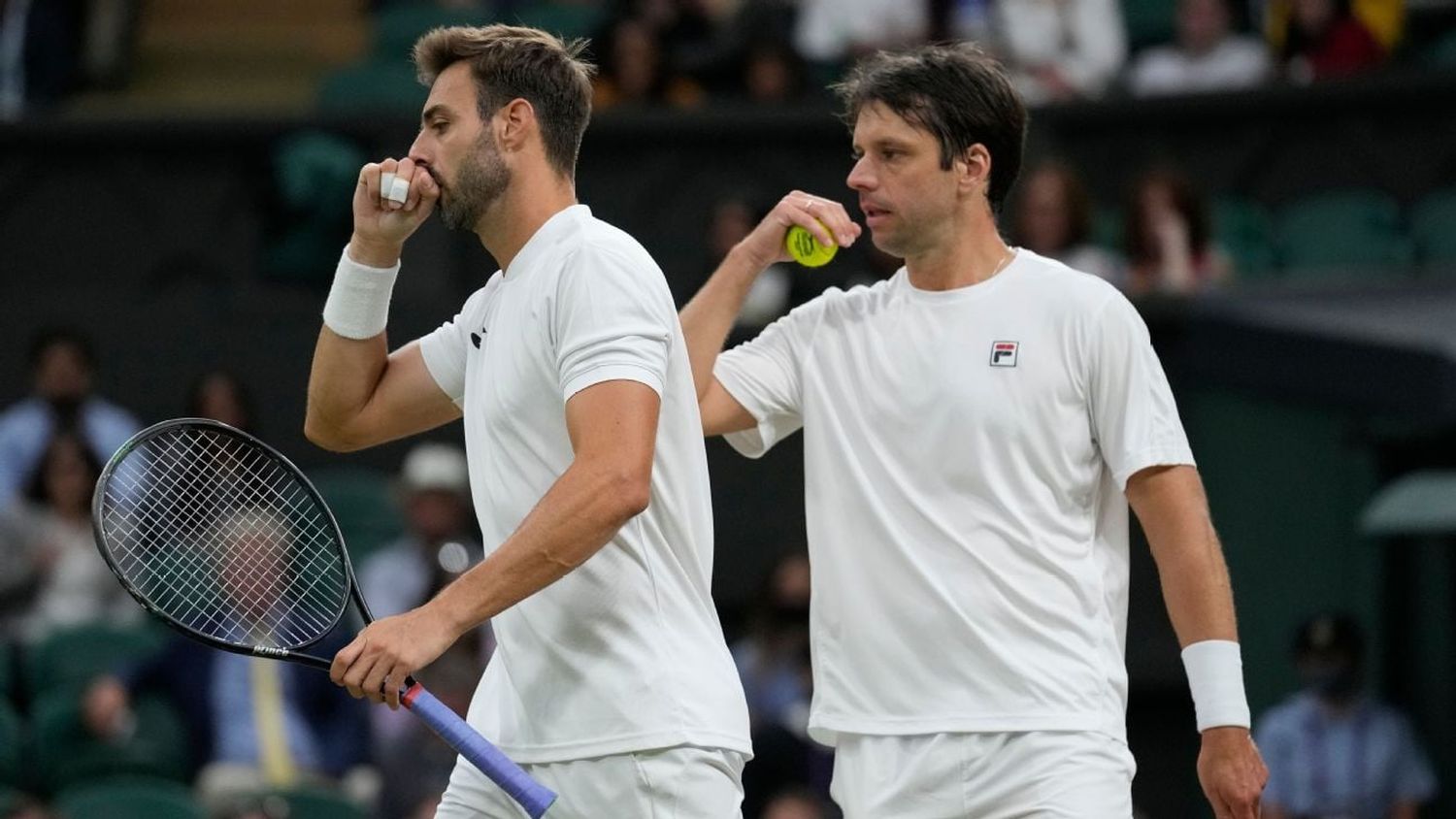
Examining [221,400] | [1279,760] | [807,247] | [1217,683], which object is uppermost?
[807,247]

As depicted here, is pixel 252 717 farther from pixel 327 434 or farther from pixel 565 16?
pixel 565 16

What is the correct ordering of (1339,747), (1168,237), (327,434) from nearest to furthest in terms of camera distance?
(327,434)
(1339,747)
(1168,237)

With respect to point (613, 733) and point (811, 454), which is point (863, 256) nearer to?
point (811, 454)

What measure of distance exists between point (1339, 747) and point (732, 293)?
480cm

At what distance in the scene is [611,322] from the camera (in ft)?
13.2

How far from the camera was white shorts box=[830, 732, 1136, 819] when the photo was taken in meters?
4.50

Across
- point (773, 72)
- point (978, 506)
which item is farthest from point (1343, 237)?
point (978, 506)

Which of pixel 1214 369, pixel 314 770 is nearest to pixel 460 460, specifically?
pixel 314 770

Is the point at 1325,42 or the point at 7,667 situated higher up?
the point at 1325,42

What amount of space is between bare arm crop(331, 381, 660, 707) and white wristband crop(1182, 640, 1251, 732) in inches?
48.5

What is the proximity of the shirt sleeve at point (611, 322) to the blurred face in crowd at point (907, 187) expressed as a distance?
2.38 ft

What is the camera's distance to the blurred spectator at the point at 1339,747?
8961 mm

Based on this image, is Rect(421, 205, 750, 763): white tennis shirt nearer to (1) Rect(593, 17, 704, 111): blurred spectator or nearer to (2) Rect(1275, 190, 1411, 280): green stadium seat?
(1) Rect(593, 17, 704, 111): blurred spectator

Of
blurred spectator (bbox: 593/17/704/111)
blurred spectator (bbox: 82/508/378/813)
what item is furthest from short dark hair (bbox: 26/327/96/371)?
blurred spectator (bbox: 593/17/704/111)
